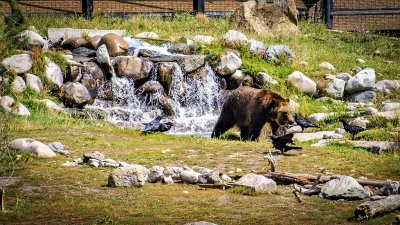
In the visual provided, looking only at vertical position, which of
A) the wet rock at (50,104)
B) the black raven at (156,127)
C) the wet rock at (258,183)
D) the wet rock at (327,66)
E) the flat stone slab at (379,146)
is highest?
the wet rock at (258,183)

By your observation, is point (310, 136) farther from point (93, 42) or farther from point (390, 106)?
point (93, 42)

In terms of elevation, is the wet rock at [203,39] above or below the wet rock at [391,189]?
below

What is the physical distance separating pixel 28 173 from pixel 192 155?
2.63 meters

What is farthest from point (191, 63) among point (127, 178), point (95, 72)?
point (127, 178)

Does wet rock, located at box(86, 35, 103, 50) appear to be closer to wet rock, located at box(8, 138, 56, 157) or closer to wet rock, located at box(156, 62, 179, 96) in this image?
wet rock, located at box(156, 62, 179, 96)

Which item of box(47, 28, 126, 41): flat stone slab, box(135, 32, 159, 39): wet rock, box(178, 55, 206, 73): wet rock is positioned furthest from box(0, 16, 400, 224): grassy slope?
box(135, 32, 159, 39): wet rock

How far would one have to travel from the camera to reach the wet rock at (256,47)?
66.5 ft

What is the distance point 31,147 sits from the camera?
442 inches

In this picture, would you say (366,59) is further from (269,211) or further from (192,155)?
(269,211)

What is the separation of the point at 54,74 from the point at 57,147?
6.60 meters

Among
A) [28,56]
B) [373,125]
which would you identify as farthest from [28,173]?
[28,56]

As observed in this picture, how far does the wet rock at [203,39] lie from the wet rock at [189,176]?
10939mm

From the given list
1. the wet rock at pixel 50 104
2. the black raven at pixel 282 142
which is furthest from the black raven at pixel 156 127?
the black raven at pixel 282 142

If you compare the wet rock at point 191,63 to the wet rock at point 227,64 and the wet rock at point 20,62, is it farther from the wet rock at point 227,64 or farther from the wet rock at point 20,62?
the wet rock at point 20,62
